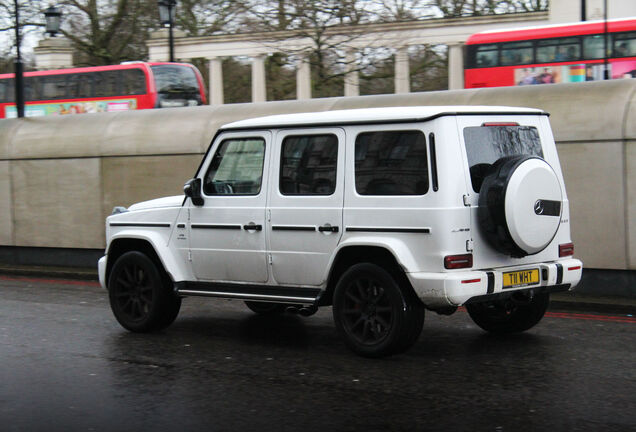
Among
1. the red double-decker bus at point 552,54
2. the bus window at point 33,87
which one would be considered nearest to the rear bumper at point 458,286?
the red double-decker bus at point 552,54

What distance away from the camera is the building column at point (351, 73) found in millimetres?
29995

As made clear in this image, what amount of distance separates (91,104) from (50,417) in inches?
Answer: 1017

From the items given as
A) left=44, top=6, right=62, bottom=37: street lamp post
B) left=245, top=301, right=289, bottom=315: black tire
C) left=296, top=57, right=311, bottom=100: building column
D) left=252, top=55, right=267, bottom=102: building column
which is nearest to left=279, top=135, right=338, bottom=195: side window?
left=245, top=301, right=289, bottom=315: black tire

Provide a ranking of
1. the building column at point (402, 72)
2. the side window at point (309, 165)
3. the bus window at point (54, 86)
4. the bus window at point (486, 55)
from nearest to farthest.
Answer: the side window at point (309, 165), the bus window at point (486, 55), the bus window at point (54, 86), the building column at point (402, 72)

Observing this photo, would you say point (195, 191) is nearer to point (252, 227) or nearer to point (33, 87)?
point (252, 227)

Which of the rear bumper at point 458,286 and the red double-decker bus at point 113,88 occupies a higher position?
the red double-decker bus at point 113,88

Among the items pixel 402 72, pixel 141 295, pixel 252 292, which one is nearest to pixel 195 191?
pixel 252 292

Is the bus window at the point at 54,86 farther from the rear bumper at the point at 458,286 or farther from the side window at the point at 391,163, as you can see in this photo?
the rear bumper at the point at 458,286

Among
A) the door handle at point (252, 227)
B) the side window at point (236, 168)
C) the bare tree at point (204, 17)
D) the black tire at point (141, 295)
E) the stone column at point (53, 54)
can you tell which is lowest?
the black tire at point (141, 295)

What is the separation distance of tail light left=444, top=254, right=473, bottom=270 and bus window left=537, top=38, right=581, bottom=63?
69.6 feet

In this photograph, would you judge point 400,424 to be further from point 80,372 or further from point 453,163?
point 80,372

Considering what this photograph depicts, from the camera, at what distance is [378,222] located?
6961 mm

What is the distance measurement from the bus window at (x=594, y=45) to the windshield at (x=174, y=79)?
12.9 meters

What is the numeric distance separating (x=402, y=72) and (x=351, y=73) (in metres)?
6.54
